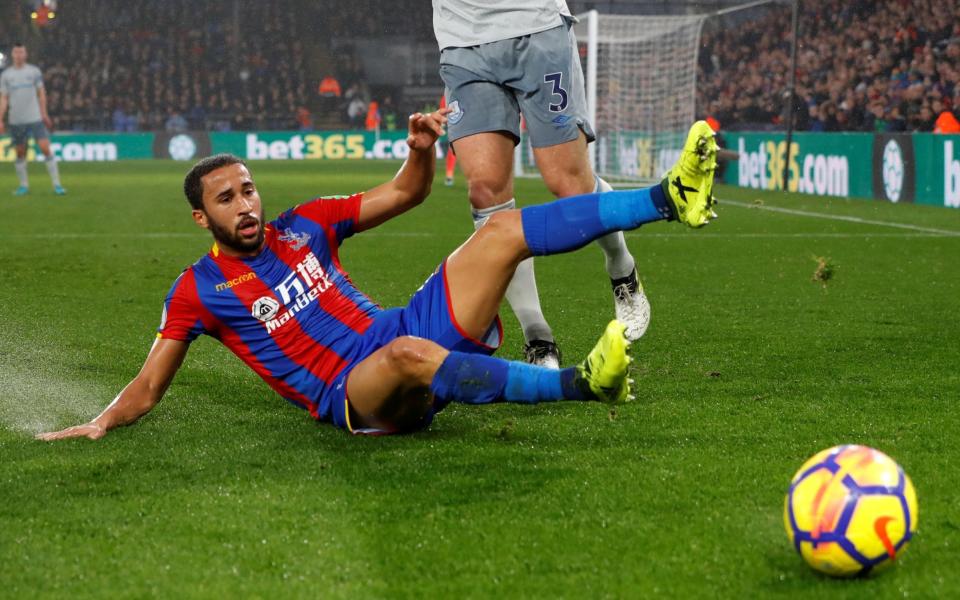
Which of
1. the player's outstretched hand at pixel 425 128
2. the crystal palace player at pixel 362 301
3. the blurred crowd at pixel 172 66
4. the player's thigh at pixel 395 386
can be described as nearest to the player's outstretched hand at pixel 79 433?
the crystal palace player at pixel 362 301

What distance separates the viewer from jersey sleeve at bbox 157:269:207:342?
12.2ft

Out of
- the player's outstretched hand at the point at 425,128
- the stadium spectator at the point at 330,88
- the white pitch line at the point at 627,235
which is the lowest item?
the white pitch line at the point at 627,235

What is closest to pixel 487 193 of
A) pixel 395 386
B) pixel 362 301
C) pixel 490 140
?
pixel 490 140

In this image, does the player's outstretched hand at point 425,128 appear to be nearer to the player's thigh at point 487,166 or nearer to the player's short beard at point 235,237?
the player's short beard at point 235,237

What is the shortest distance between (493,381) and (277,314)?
871 millimetres

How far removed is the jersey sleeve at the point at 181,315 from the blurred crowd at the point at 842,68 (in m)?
13.6

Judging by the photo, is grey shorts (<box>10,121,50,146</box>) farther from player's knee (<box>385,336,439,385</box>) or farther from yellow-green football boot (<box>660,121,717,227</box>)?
yellow-green football boot (<box>660,121,717,227</box>)

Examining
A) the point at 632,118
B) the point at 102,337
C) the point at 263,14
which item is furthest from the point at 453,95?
the point at 263,14

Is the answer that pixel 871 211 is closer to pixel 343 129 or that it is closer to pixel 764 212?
pixel 764 212

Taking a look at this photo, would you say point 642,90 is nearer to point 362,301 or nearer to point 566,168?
point 566,168

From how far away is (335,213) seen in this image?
393cm

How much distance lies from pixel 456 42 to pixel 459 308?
69.5 inches

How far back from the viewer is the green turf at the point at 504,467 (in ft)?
8.09

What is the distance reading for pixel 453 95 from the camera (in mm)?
4781
